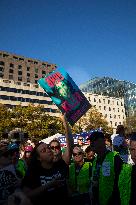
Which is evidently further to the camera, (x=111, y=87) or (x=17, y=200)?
(x=111, y=87)

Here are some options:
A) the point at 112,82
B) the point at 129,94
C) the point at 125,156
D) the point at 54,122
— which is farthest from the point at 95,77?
the point at 125,156

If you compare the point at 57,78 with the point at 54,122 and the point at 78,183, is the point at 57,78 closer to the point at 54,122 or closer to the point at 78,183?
the point at 78,183

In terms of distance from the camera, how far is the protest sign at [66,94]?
6723 millimetres

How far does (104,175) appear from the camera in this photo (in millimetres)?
4555

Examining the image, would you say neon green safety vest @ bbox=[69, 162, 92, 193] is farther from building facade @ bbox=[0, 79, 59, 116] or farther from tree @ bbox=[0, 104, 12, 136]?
building facade @ bbox=[0, 79, 59, 116]

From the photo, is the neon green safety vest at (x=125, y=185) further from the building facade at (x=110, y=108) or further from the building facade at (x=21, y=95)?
the building facade at (x=110, y=108)

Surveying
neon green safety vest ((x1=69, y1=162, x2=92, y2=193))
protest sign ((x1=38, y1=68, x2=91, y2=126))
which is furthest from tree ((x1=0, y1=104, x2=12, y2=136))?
neon green safety vest ((x1=69, y1=162, x2=92, y2=193))

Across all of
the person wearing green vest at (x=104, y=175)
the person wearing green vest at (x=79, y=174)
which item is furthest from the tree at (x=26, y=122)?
the person wearing green vest at (x=104, y=175)

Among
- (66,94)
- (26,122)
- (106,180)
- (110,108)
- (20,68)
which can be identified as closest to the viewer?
(106,180)

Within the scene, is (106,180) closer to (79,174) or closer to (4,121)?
(79,174)

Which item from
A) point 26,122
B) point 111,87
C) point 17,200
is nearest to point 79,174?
point 17,200

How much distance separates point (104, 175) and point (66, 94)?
106 inches

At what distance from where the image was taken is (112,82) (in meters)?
132

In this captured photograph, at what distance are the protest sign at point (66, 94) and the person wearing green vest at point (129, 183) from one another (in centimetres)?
284
